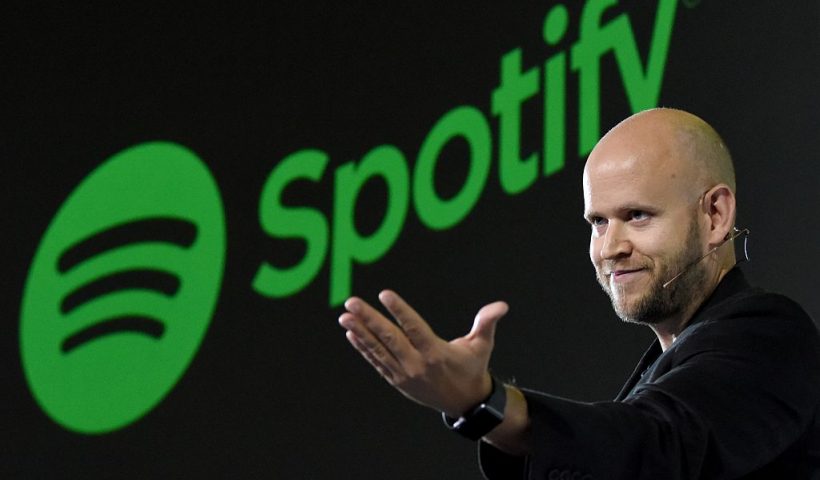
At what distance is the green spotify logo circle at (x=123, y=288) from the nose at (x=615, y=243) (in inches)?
84.6

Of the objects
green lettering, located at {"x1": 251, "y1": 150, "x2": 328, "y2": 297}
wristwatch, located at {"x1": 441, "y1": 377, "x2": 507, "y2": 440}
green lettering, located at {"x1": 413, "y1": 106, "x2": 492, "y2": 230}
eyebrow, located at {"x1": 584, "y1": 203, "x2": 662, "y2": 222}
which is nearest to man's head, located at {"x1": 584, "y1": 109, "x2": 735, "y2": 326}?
eyebrow, located at {"x1": 584, "y1": 203, "x2": 662, "y2": 222}

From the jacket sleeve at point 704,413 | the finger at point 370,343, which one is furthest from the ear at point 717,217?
the finger at point 370,343

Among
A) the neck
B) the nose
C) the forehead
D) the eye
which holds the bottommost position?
the neck

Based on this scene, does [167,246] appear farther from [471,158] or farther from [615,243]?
[615,243]

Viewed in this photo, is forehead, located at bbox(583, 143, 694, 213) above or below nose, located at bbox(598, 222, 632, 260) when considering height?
above

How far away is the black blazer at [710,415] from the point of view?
1.39m

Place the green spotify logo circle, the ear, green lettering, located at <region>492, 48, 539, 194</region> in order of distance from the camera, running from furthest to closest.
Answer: green lettering, located at <region>492, 48, 539, 194</region> < the green spotify logo circle < the ear

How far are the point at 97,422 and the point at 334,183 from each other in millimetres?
1091

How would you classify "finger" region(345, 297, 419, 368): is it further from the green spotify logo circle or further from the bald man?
the green spotify logo circle

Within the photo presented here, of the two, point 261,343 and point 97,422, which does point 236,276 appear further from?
point 97,422

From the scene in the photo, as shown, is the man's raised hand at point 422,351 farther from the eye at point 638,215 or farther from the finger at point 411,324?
the eye at point 638,215

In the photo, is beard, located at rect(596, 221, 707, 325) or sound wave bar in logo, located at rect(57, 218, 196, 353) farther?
sound wave bar in logo, located at rect(57, 218, 196, 353)

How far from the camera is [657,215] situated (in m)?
1.96

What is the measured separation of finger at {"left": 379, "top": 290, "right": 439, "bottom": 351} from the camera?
125 centimetres
